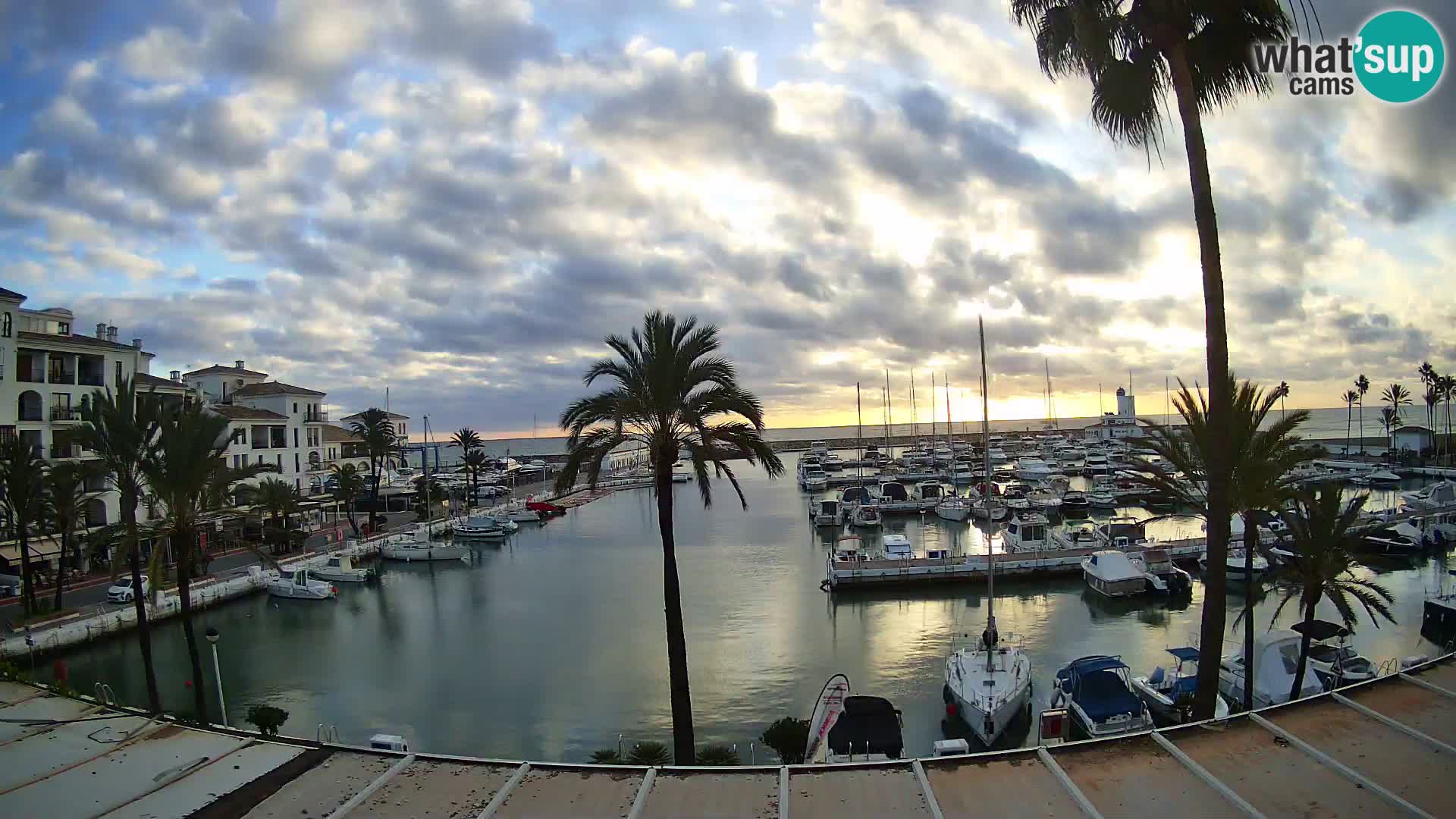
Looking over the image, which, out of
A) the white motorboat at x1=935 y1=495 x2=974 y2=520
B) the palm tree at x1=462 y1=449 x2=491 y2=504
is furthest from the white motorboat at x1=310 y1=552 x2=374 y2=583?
the white motorboat at x1=935 y1=495 x2=974 y2=520

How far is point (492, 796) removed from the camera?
289 inches

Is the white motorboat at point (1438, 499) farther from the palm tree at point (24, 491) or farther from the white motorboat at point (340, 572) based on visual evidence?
the palm tree at point (24, 491)

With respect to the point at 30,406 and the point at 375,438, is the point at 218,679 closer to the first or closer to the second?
the point at 30,406

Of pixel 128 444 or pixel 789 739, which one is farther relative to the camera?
pixel 128 444

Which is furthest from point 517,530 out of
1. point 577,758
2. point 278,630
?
point 577,758

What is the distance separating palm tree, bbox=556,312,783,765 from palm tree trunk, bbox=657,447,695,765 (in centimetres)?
2

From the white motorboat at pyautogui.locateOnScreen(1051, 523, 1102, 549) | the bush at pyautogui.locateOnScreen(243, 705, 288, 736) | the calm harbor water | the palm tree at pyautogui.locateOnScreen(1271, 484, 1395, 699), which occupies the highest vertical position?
the palm tree at pyautogui.locateOnScreen(1271, 484, 1395, 699)

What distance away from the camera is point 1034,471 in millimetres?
87500

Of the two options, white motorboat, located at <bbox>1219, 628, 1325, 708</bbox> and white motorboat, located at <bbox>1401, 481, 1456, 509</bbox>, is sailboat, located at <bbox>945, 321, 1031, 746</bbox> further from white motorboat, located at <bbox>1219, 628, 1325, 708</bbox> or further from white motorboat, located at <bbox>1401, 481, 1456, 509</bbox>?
white motorboat, located at <bbox>1401, 481, 1456, 509</bbox>

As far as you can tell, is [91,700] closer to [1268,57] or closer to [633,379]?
[633,379]

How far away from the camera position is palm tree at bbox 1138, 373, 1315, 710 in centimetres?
1292

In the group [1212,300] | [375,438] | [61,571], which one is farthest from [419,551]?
[1212,300]

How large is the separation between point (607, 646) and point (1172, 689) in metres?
18.2

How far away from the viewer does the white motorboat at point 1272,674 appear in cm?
1773
